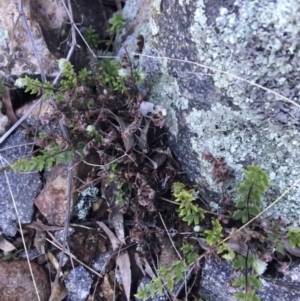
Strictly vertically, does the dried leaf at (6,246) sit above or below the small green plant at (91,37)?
below

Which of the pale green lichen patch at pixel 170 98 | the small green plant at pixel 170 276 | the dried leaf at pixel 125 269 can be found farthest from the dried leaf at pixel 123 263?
the pale green lichen patch at pixel 170 98

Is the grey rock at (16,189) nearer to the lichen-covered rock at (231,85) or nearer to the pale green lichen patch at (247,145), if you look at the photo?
the lichen-covered rock at (231,85)

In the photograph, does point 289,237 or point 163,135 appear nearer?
point 289,237

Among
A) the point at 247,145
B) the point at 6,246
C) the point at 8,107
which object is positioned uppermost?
the point at 8,107

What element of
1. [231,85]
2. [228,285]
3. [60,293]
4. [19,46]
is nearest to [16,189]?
[60,293]

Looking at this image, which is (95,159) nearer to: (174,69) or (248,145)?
(174,69)

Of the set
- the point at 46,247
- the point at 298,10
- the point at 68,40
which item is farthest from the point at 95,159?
the point at 298,10

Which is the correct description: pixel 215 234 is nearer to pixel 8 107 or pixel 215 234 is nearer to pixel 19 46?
pixel 8 107
